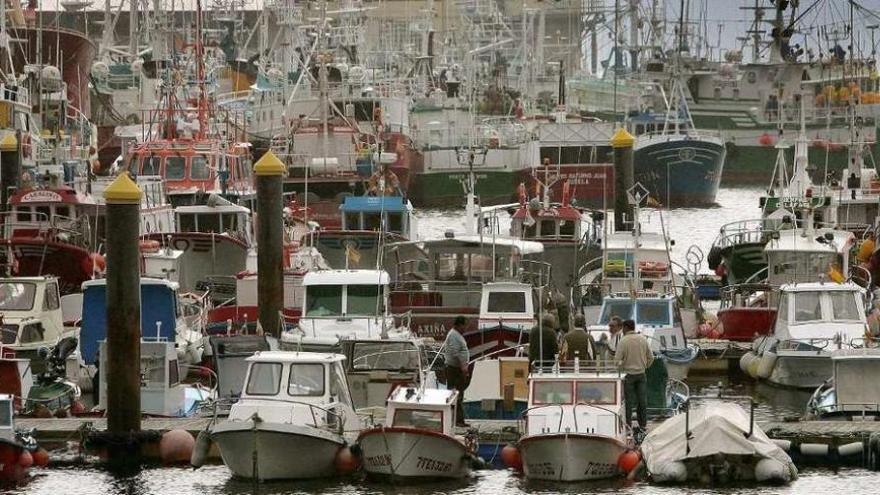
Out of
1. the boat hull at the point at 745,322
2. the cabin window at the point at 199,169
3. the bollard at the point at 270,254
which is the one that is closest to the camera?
the bollard at the point at 270,254

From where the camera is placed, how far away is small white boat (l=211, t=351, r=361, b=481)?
33.2m

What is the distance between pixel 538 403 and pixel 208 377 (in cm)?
1125

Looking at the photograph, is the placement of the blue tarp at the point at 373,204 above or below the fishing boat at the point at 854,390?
above

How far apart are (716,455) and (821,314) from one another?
41.2 feet

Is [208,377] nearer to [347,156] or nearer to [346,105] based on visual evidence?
[347,156]

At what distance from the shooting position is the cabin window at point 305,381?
33.7m

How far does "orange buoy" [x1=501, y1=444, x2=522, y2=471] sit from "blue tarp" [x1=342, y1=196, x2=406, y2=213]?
79.9ft

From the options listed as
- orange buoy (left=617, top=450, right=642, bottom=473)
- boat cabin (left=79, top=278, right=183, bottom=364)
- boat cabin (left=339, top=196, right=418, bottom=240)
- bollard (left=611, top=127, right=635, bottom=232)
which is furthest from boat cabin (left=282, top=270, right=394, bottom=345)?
bollard (left=611, top=127, right=635, bottom=232)

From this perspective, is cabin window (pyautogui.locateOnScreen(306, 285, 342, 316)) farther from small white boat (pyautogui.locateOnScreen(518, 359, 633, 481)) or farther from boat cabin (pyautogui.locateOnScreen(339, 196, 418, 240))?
boat cabin (pyautogui.locateOnScreen(339, 196, 418, 240))

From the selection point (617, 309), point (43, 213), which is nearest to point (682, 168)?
point (43, 213)

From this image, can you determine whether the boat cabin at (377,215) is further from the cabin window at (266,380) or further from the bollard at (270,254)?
the cabin window at (266,380)

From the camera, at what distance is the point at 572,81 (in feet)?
529

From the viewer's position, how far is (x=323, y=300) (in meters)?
41.8

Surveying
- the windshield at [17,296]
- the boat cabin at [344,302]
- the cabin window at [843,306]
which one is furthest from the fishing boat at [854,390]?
the windshield at [17,296]
